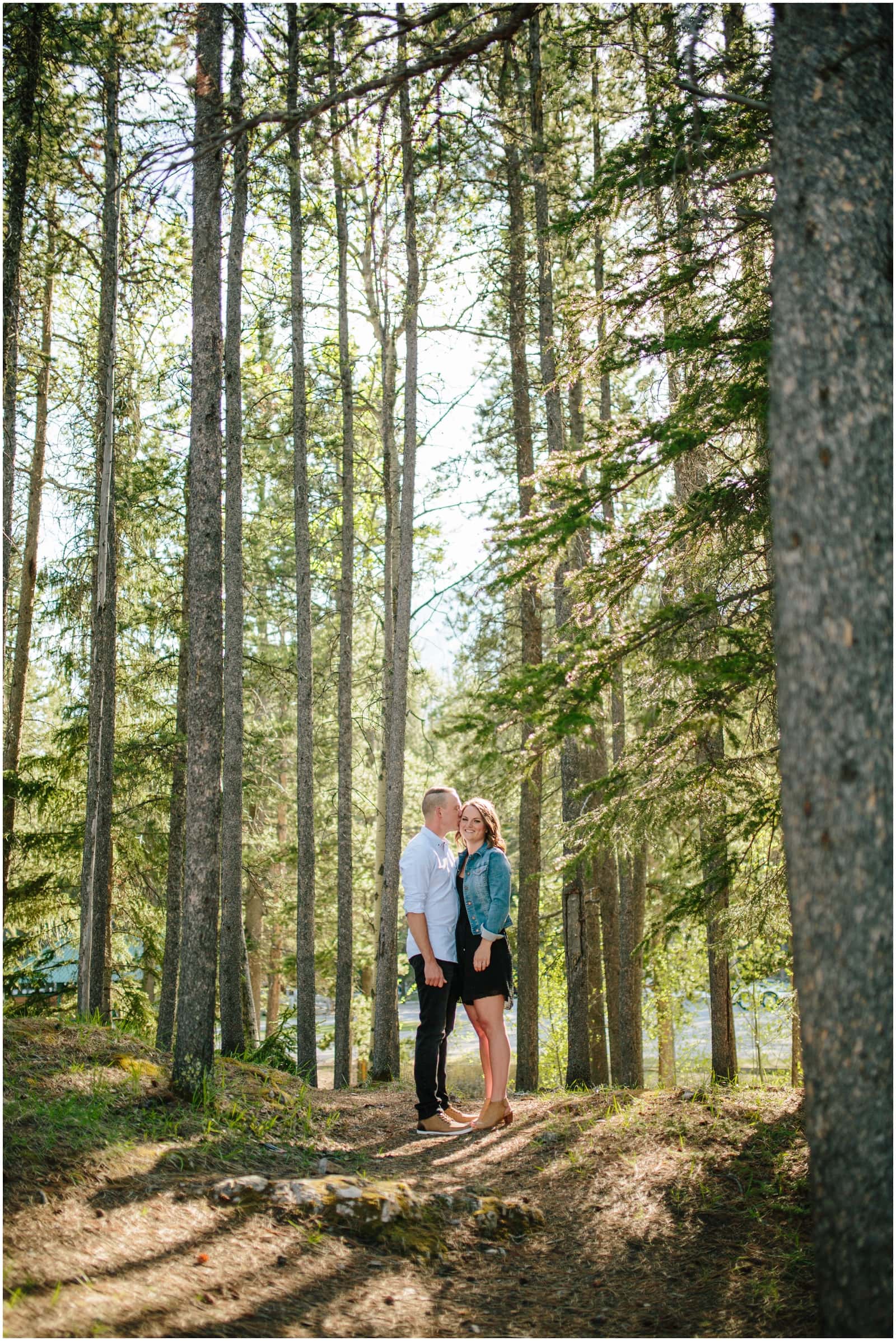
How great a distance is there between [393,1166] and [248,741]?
9902 millimetres

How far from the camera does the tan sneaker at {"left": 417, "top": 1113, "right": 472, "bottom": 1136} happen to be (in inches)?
251

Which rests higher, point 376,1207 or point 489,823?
point 489,823

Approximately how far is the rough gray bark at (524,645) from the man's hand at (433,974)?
195 inches

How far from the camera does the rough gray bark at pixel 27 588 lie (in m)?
11.4

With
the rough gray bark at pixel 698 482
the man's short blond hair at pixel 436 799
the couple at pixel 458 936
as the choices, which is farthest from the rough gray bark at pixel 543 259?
the couple at pixel 458 936

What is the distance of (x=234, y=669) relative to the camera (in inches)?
426

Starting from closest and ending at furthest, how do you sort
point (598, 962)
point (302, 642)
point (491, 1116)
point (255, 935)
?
point (491, 1116)
point (302, 642)
point (598, 962)
point (255, 935)

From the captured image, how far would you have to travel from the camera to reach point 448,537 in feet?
54.4

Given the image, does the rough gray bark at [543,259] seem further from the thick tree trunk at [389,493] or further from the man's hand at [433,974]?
the man's hand at [433,974]

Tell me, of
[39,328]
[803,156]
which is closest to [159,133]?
[803,156]

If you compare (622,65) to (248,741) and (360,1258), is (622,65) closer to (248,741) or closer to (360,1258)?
(360,1258)

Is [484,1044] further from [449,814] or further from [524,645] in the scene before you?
[524,645]

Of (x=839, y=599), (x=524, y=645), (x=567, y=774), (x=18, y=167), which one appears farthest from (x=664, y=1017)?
(x=18, y=167)

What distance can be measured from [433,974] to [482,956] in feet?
1.17
